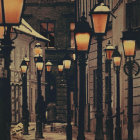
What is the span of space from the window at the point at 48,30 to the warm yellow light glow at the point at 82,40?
29060 millimetres

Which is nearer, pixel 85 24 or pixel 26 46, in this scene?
pixel 85 24

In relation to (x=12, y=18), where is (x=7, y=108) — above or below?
below

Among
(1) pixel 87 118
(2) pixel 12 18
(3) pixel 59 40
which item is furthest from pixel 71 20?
(2) pixel 12 18

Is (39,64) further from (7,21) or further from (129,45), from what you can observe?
(7,21)

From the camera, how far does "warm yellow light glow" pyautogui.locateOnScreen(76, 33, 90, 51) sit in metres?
10.2

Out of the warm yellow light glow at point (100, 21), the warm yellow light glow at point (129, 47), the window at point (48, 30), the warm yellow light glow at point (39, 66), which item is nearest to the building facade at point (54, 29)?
the window at point (48, 30)

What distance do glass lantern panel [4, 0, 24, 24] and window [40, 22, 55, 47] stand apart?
3217cm

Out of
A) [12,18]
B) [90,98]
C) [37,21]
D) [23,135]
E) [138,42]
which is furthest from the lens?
[37,21]

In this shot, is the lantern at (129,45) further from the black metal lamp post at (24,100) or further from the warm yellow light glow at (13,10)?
the black metal lamp post at (24,100)

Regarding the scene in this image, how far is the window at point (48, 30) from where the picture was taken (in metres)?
39.3

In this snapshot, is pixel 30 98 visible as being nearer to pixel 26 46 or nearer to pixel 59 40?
pixel 26 46

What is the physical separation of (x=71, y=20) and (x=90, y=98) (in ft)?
46.3

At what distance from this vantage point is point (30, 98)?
1314 inches

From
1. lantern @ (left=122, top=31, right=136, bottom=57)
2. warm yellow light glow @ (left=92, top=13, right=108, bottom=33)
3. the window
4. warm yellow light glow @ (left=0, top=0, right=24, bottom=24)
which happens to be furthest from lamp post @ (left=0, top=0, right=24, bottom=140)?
the window
